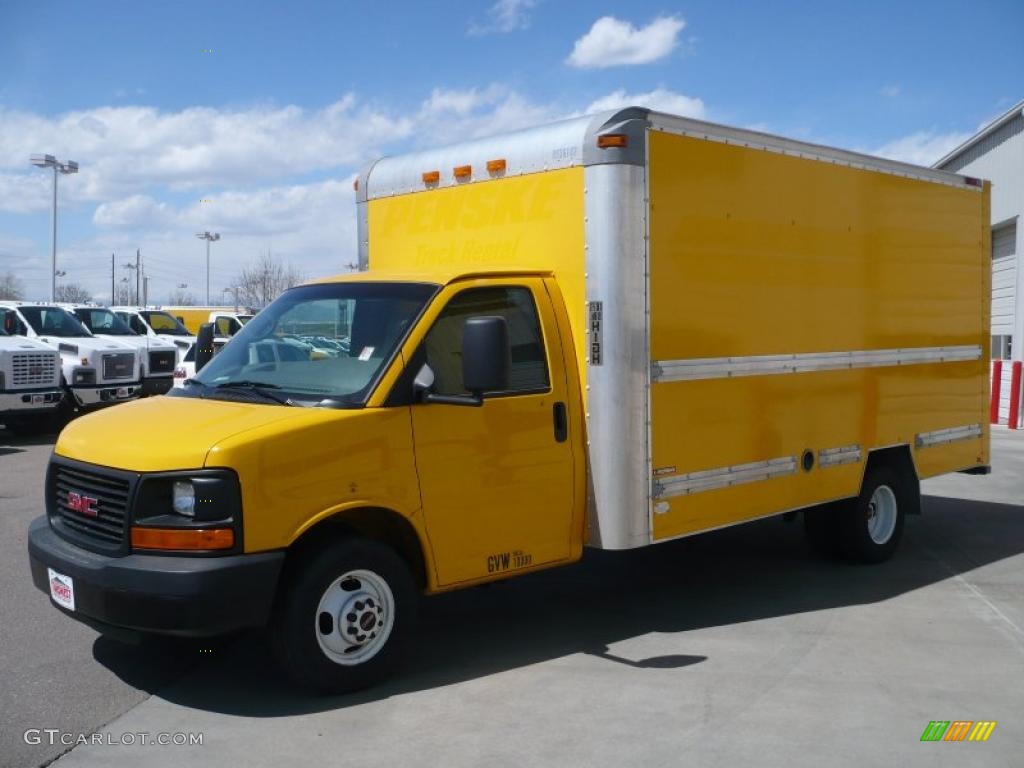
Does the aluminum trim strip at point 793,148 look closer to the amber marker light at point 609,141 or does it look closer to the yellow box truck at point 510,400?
the yellow box truck at point 510,400

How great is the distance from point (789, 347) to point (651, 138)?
194cm

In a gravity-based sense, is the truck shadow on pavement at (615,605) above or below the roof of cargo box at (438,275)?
below

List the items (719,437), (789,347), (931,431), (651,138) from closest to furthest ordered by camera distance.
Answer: (651,138) < (719,437) < (789,347) < (931,431)

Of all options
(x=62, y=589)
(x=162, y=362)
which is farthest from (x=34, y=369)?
(x=62, y=589)

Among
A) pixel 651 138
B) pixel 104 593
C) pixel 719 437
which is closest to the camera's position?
pixel 104 593

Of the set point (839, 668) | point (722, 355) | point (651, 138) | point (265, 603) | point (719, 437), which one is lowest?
point (839, 668)

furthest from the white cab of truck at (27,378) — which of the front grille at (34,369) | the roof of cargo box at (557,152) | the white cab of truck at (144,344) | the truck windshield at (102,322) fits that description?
the roof of cargo box at (557,152)

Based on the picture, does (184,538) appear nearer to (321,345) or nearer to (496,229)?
(321,345)

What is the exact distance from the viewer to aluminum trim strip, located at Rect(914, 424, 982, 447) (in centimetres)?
867

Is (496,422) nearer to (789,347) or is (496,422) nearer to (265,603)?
(265,603)

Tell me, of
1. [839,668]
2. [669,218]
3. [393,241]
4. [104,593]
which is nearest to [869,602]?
[839,668]

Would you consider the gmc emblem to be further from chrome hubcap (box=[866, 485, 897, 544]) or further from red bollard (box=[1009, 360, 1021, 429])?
red bollard (box=[1009, 360, 1021, 429])

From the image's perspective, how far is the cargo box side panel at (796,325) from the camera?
6.42 meters

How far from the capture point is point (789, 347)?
23.9ft
